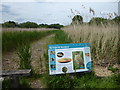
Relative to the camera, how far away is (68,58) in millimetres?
2674

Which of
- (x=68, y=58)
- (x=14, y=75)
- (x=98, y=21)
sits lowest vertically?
(x=14, y=75)

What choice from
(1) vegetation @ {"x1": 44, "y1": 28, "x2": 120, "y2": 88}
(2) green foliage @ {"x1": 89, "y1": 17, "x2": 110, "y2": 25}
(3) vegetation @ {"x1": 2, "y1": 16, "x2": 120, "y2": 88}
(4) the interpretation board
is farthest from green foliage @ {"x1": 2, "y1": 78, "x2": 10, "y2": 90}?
(2) green foliage @ {"x1": 89, "y1": 17, "x2": 110, "y2": 25}

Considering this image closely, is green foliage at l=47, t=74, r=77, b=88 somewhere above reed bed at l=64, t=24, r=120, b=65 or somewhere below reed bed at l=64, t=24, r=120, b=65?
below

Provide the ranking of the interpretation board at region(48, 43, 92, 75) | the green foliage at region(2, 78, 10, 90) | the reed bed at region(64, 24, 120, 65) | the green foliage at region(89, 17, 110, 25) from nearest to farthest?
the green foliage at region(2, 78, 10, 90)
the interpretation board at region(48, 43, 92, 75)
the reed bed at region(64, 24, 120, 65)
the green foliage at region(89, 17, 110, 25)

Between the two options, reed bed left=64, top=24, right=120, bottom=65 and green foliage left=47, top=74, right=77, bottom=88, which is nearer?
green foliage left=47, top=74, right=77, bottom=88

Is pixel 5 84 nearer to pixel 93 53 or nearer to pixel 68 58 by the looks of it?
pixel 68 58

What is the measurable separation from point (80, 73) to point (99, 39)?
136cm

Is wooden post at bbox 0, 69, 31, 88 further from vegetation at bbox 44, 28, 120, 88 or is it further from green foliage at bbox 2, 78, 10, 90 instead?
vegetation at bbox 44, 28, 120, 88

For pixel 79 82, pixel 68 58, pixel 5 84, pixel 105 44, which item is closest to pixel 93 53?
pixel 105 44

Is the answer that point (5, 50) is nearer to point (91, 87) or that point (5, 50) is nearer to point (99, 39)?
point (99, 39)

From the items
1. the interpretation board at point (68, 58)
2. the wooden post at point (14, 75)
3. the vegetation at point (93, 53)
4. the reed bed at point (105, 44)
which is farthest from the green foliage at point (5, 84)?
the reed bed at point (105, 44)

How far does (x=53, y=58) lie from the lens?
262 centimetres

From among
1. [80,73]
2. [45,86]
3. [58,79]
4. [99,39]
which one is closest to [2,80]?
[45,86]

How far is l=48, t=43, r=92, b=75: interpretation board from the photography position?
261cm
